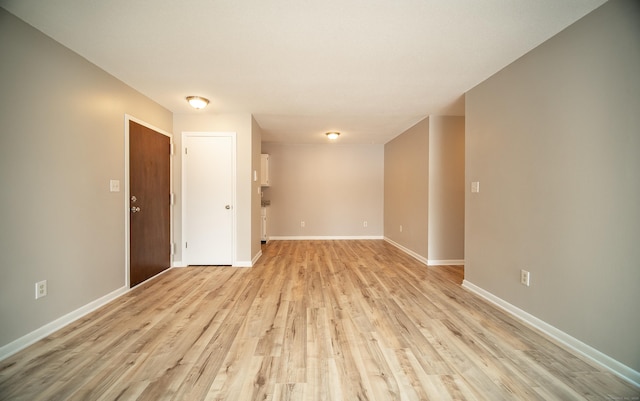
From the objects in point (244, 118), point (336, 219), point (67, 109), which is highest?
point (244, 118)

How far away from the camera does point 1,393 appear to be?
1.34m

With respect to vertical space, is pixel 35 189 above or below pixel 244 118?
below

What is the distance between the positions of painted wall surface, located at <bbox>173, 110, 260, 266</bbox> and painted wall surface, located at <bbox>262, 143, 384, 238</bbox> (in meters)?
2.41

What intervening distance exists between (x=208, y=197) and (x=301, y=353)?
115 inches

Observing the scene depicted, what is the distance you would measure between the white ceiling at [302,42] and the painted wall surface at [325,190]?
3082 millimetres

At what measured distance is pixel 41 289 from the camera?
193 centimetres

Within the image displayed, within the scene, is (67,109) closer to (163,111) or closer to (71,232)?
(71,232)

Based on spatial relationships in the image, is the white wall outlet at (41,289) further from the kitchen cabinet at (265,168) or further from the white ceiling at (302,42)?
the kitchen cabinet at (265,168)

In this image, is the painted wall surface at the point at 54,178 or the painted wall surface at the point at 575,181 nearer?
the painted wall surface at the point at 575,181

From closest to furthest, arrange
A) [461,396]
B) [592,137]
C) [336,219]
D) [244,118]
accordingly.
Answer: [461,396] → [592,137] → [244,118] → [336,219]

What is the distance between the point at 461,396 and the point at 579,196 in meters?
1.56

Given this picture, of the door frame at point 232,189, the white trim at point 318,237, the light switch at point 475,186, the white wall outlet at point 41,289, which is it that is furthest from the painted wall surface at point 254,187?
the light switch at point 475,186

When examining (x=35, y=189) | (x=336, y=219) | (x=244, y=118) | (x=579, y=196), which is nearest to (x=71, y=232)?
(x=35, y=189)

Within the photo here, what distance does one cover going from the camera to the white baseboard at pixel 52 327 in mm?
1691
